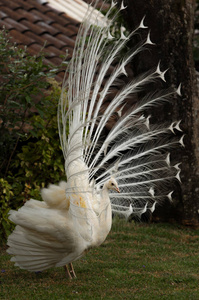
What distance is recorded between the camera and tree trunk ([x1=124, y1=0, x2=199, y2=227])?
285 inches

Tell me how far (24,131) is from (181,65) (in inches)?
91.7

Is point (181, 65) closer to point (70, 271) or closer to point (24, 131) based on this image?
point (24, 131)

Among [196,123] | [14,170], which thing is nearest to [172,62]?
[196,123]

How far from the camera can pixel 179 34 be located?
23.8ft

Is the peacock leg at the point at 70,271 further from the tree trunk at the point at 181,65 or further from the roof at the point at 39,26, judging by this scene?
the roof at the point at 39,26

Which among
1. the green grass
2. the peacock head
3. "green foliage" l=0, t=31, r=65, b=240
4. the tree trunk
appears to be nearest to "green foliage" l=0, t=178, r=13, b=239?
"green foliage" l=0, t=31, r=65, b=240

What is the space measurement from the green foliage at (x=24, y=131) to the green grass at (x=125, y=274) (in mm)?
732

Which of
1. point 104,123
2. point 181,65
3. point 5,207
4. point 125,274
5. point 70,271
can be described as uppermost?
point 181,65

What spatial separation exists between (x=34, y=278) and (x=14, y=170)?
2.09 metres

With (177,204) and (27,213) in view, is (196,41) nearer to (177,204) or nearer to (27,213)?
(177,204)

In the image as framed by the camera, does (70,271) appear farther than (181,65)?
No

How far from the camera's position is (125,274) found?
528cm

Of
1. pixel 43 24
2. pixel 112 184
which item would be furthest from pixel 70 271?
pixel 43 24

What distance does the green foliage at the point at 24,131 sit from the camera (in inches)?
239
